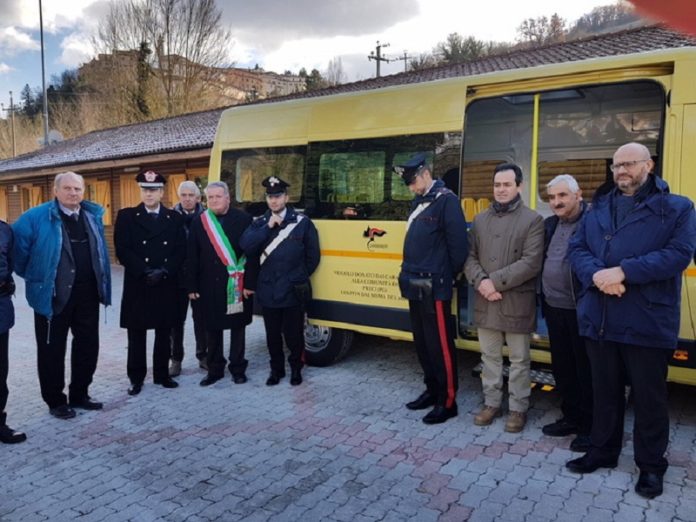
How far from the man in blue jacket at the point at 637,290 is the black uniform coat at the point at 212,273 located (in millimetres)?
3006

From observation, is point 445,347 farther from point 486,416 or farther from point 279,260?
point 279,260

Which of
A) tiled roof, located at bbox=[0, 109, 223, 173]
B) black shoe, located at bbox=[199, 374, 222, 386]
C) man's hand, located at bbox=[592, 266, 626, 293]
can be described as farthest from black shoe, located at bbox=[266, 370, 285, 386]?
tiled roof, located at bbox=[0, 109, 223, 173]

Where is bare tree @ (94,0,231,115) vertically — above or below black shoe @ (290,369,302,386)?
above

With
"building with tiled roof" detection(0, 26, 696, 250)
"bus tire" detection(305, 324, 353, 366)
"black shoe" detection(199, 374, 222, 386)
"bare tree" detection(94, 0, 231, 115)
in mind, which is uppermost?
"bare tree" detection(94, 0, 231, 115)

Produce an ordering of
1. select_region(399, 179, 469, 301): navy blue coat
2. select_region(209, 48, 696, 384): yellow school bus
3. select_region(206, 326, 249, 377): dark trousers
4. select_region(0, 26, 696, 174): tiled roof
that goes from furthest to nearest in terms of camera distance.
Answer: select_region(0, 26, 696, 174): tiled roof, select_region(206, 326, 249, 377): dark trousers, select_region(399, 179, 469, 301): navy blue coat, select_region(209, 48, 696, 384): yellow school bus

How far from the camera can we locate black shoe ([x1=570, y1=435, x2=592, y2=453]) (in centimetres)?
380

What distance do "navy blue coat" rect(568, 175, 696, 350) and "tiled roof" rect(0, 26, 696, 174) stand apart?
3258 mm

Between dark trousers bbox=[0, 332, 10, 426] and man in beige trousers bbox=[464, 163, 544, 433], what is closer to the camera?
man in beige trousers bbox=[464, 163, 544, 433]

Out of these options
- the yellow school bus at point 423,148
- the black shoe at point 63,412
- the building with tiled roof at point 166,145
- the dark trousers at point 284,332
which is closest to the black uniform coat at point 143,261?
the black shoe at point 63,412

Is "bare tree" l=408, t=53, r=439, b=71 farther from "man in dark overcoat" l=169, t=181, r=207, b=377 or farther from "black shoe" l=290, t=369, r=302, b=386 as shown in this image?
"black shoe" l=290, t=369, r=302, b=386

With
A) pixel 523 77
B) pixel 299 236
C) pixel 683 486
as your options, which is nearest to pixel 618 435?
pixel 683 486

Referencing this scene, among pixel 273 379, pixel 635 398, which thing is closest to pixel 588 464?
pixel 635 398

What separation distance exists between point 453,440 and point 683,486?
54.4 inches

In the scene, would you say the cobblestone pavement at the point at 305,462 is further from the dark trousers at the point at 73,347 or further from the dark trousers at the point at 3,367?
the dark trousers at the point at 3,367
